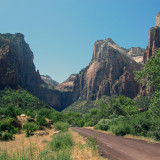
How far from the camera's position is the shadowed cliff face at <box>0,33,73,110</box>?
3690 inches

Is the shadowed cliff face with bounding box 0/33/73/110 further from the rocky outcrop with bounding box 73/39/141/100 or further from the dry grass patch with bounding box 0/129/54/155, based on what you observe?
A: the dry grass patch with bounding box 0/129/54/155

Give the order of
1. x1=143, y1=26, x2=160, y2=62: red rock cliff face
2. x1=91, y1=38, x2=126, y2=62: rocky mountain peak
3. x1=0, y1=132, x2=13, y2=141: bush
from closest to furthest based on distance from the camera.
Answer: x1=0, y1=132, x2=13, y2=141: bush
x1=143, y1=26, x2=160, y2=62: red rock cliff face
x1=91, y1=38, x2=126, y2=62: rocky mountain peak

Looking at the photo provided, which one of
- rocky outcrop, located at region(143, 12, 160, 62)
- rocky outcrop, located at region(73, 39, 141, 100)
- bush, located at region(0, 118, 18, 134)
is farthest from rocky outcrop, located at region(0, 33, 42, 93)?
rocky outcrop, located at region(143, 12, 160, 62)

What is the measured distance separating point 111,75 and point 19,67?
8971cm

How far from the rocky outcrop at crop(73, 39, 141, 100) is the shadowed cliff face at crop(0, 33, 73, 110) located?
5348 centimetres

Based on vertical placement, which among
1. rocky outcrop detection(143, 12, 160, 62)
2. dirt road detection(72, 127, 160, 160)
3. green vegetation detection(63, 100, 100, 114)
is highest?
rocky outcrop detection(143, 12, 160, 62)

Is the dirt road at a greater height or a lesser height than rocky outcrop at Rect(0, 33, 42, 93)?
lesser

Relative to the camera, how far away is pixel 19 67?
461 ft

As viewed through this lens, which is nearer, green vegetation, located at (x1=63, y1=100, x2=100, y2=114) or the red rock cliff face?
green vegetation, located at (x1=63, y1=100, x2=100, y2=114)

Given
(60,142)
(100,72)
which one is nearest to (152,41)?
(100,72)

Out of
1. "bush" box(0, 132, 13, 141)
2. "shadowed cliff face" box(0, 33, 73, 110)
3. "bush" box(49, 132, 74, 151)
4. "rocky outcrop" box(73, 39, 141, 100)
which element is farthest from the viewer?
"rocky outcrop" box(73, 39, 141, 100)

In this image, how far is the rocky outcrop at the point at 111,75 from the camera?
14538cm

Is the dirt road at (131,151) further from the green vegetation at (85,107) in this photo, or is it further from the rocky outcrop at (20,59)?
the green vegetation at (85,107)

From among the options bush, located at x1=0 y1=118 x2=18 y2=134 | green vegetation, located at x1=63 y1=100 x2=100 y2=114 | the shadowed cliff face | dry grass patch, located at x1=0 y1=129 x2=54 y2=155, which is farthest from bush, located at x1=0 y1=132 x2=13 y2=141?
green vegetation, located at x1=63 y1=100 x2=100 y2=114
